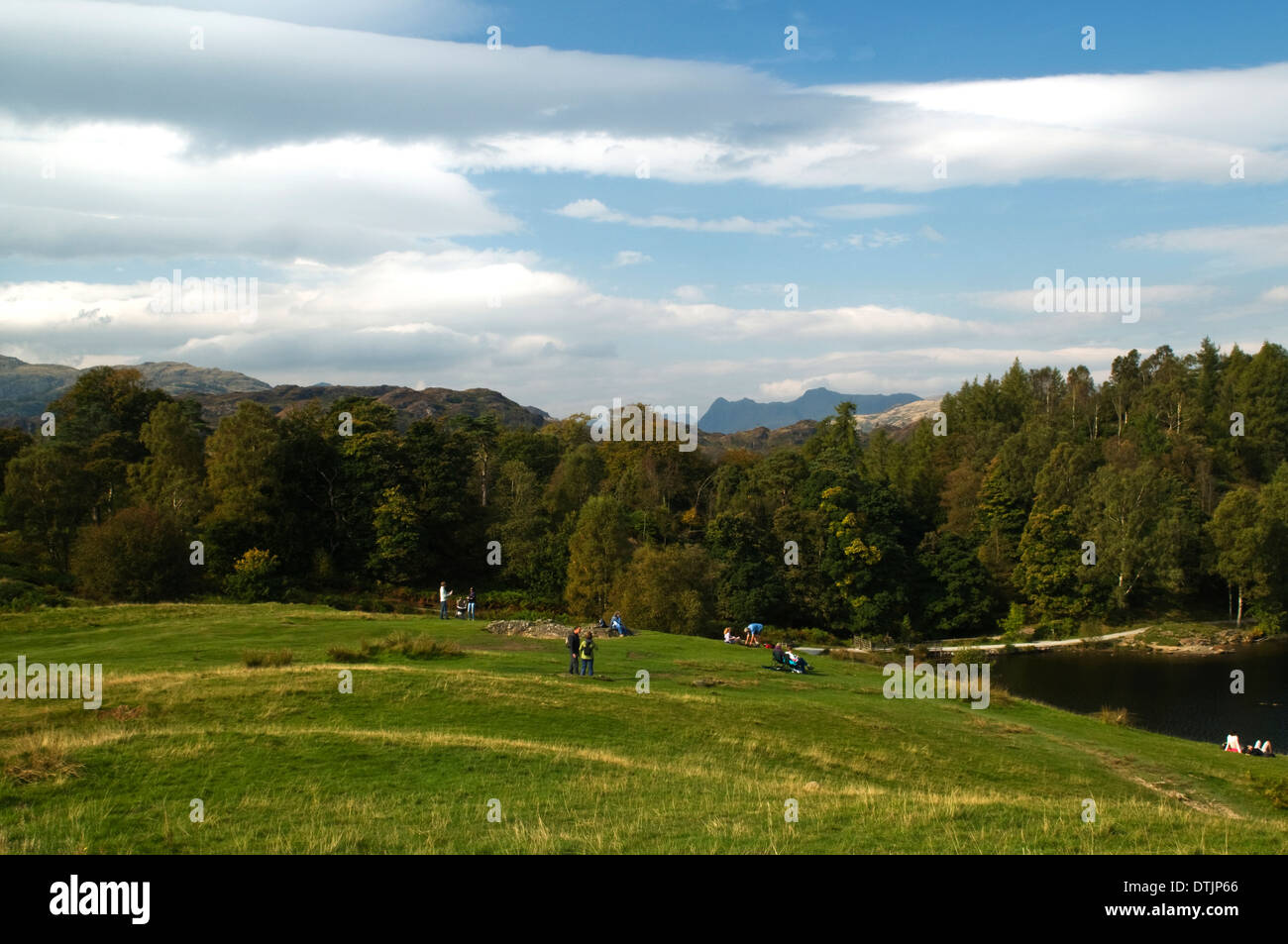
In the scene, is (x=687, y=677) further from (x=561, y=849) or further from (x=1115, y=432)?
(x=1115, y=432)

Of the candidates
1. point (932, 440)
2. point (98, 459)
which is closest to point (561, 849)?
point (98, 459)

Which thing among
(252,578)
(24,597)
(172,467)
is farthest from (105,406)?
(24,597)

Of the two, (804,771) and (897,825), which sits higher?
(897,825)

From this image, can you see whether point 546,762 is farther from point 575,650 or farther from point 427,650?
point 427,650

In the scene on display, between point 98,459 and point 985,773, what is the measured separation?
242 feet

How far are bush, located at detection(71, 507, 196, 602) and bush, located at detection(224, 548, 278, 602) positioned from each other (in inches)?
121

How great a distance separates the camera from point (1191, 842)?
12.1 m

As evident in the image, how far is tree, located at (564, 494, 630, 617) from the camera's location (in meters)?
62.1

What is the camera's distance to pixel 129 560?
2060 inches

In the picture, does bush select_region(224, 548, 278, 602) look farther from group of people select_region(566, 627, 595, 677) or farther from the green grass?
group of people select_region(566, 627, 595, 677)

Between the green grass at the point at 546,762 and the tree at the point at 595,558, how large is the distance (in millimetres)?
28695

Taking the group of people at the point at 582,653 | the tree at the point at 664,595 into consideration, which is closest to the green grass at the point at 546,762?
the group of people at the point at 582,653

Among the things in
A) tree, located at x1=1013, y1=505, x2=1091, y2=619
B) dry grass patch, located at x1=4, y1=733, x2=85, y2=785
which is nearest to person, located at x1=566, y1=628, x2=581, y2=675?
dry grass patch, located at x1=4, y1=733, x2=85, y2=785

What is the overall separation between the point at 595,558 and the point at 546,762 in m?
45.4
